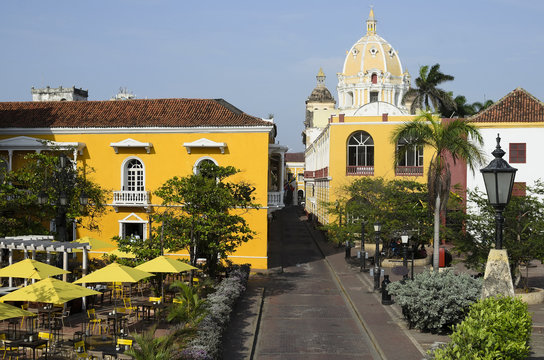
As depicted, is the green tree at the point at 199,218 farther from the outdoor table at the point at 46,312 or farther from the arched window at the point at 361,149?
the arched window at the point at 361,149

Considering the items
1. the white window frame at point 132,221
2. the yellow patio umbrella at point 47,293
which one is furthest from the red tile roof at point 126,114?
the yellow patio umbrella at point 47,293

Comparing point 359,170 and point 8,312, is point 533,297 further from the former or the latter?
point 359,170

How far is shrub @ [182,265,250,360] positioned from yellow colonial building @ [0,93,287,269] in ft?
21.3

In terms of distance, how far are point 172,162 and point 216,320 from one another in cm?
1456

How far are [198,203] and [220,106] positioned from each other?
951 centimetres

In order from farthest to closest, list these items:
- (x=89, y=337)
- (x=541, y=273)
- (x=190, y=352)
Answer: (x=541, y=273) < (x=89, y=337) < (x=190, y=352)

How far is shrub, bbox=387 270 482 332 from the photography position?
640 inches

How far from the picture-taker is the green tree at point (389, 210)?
28344 mm

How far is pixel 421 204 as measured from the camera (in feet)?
97.5

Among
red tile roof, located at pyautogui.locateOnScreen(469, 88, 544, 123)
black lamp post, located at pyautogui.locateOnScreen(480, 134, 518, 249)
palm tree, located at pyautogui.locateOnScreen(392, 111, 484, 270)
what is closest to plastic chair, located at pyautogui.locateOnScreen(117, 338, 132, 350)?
black lamp post, located at pyautogui.locateOnScreen(480, 134, 518, 249)

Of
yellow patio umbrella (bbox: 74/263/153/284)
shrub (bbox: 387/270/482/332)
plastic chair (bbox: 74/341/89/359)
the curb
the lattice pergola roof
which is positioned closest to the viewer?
plastic chair (bbox: 74/341/89/359)

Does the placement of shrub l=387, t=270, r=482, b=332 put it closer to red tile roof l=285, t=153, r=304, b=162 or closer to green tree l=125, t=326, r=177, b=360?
green tree l=125, t=326, r=177, b=360

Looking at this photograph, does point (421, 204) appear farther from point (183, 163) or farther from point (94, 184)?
point (94, 184)

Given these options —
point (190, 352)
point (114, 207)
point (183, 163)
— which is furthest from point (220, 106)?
point (190, 352)
